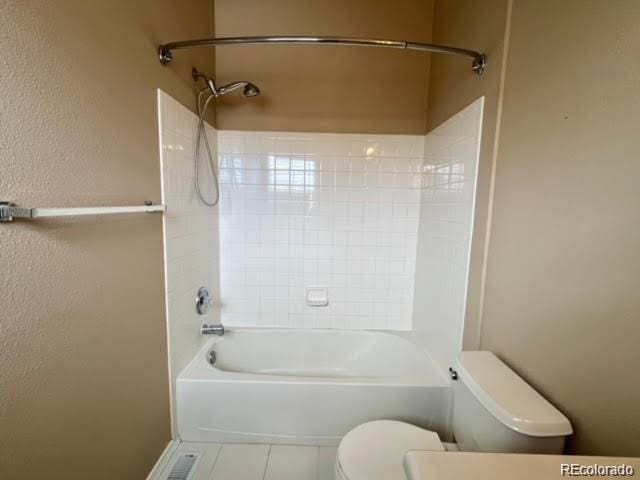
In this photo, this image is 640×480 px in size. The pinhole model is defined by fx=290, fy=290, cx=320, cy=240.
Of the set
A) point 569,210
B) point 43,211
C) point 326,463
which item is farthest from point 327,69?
point 326,463

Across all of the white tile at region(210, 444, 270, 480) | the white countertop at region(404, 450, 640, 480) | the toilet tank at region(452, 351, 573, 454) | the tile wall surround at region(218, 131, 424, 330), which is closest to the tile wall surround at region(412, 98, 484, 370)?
the tile wall surround at region(218, 131, 424, 330)

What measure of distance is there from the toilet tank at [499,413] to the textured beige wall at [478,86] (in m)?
0.29

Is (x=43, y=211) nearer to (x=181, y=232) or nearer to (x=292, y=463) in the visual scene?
(x=181, y=232)

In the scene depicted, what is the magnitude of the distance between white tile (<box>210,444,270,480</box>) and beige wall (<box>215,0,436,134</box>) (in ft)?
6.35

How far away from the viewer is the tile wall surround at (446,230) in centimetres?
137

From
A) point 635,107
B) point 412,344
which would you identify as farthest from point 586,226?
point 412,344

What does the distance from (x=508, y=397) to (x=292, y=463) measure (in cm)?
113

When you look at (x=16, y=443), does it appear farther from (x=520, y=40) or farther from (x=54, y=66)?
(x=520, y=40)

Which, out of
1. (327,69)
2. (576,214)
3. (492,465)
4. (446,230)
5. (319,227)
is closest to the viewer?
(492,465)

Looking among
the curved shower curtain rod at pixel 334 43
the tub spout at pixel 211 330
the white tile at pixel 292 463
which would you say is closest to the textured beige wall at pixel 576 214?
the curved shower curtain rod at pixel 334 43

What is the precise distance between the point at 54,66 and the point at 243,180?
1284 millimetres

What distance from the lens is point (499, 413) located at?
31.5 inches

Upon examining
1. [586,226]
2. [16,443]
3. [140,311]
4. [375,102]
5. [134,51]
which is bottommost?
[16,443]

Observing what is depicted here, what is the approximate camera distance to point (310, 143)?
2018 mm
